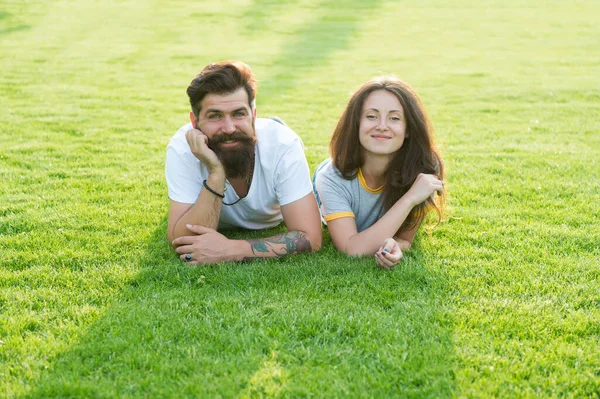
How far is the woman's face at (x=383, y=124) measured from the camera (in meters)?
4.70

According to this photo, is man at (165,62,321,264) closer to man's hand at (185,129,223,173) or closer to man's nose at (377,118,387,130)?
man's hand at (185,129,223,173)

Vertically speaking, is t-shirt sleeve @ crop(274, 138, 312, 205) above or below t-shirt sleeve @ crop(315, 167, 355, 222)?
above

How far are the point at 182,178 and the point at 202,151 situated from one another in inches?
12.3

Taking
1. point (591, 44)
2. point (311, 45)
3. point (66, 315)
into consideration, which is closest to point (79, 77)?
point (311, 45)

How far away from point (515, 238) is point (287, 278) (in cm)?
186

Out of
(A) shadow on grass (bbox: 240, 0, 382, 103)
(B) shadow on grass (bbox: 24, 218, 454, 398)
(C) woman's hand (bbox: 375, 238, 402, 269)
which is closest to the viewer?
(B) shadow on grass (bbox: 24, 218, 454, 398)

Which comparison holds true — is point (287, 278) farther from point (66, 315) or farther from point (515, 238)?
point (515, 238)

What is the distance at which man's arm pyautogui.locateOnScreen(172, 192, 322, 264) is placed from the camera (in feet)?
14.8

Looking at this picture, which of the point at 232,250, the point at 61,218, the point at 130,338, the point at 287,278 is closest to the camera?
the point at 130,338

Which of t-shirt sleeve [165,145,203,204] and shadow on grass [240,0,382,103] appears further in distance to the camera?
shadow on grass [240,0,382,103]

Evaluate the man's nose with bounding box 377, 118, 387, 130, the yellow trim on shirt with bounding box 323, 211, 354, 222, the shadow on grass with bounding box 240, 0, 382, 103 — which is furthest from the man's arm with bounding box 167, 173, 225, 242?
the shadow on grass with bounding box 240, 0, 382, 103

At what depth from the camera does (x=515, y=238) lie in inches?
196

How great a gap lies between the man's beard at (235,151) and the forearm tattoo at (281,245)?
0.55 meters

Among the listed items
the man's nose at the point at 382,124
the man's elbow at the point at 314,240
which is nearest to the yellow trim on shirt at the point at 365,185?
the man's nose at the point at 382,124
